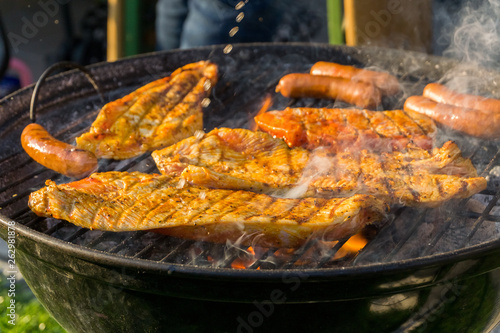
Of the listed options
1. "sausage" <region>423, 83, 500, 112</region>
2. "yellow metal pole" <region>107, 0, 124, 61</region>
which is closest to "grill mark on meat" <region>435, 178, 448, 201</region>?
"sausage" <region>423, 83, 500, 112</region>

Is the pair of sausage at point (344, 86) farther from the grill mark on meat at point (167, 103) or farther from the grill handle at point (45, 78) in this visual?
the grill handle at point (45, 78)

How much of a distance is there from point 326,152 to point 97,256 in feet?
5.00

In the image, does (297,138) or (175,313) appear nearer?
(175,313)

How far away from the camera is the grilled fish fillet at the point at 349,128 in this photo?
3043mm

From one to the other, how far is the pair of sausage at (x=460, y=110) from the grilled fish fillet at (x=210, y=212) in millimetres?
1002

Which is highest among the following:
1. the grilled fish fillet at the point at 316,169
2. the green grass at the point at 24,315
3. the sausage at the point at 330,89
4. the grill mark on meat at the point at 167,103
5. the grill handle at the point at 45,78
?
the grill handle at the point at 45,78

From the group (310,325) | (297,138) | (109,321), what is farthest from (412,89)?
(109,321)

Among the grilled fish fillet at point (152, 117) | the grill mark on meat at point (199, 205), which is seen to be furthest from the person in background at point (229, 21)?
the grill mark on meat at point (199, 205)

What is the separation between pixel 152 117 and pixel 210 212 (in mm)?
1209

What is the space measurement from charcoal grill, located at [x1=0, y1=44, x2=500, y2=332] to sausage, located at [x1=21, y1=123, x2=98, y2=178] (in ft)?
0.38

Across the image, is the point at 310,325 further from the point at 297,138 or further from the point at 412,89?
the point at 412,89

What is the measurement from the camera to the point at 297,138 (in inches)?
123

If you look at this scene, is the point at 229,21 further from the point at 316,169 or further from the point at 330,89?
the point at 316,169

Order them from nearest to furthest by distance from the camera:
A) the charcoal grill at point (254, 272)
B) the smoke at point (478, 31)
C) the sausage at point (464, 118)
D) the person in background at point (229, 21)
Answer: the charcoal grill at point (254, 272) → the sausage at point (464, 118) → the smoke at point (478, 31) → the person in background at point (229, 21)
